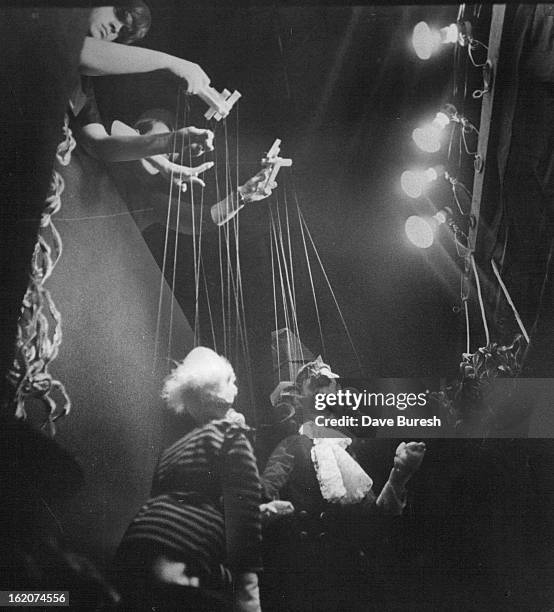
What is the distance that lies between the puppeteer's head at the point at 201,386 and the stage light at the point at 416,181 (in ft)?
2.92

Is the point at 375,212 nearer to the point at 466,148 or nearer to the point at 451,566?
the point at 466,148

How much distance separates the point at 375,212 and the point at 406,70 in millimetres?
508

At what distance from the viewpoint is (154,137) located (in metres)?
2.22

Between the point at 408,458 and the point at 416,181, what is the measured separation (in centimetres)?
97

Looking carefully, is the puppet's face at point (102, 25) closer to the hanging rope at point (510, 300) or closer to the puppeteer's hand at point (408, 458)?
the hanging rope at point (510, 300)

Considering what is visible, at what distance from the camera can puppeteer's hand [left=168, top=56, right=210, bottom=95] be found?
2.22 metres

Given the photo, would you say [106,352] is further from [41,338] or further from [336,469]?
[336,469]

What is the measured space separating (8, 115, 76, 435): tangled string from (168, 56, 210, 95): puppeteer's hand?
24.9 inches

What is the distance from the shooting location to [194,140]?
2227 mm

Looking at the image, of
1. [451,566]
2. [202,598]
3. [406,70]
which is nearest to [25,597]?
[202,598]

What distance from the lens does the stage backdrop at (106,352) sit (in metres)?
2.10

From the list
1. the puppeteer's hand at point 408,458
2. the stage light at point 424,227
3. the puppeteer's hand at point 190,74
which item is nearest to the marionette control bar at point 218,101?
the puppeteer's hand at point 190,74

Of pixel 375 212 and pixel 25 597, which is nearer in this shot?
pixel 25 597

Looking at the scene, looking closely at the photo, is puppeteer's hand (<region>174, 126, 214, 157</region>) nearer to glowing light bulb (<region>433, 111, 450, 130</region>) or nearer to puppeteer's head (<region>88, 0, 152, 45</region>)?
puppeteer's head (<region>88, 0, 152, 45</region>)
